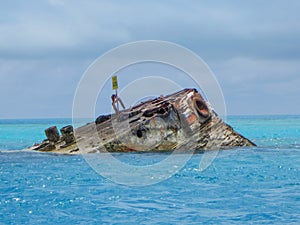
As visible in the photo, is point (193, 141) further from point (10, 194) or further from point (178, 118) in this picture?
point (10, 194)

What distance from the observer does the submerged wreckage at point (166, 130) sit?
791 inches

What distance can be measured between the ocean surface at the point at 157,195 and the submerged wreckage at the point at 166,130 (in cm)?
150

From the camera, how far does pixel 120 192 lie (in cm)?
1262

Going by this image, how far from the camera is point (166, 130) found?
20094mm

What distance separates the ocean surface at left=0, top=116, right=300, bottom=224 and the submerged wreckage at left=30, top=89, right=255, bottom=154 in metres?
1.50

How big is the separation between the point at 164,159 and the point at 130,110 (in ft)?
12.7

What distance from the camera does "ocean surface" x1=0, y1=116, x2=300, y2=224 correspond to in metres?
9.66

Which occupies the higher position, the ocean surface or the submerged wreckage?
the submerged wreckage

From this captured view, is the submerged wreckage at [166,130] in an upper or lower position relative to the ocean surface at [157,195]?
upper

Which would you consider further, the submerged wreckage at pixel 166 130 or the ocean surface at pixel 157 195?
the submerged wreckage at pixel 166 130

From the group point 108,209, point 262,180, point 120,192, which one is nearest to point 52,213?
point 108,209

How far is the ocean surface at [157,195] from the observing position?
9664 millimetres

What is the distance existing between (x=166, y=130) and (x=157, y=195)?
27.1 ft

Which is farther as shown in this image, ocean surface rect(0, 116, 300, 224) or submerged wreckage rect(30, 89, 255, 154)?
submerged wreckage rect(30, 89, 255, 154)
